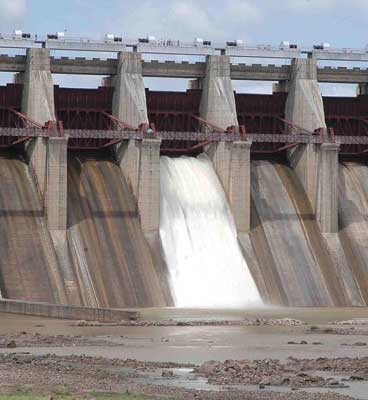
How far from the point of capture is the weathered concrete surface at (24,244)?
69562mm

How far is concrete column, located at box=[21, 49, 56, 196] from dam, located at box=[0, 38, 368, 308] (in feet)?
0.26

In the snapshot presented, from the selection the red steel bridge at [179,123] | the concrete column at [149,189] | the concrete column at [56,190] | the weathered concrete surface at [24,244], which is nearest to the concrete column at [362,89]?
the red steel bridge at [179,123]

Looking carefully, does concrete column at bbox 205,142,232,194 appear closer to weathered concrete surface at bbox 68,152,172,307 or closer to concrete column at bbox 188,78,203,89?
concrete column at bbox 188,78,203,89

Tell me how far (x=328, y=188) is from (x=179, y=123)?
400 inches

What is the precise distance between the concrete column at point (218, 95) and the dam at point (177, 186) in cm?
9

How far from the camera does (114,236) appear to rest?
75062 mm

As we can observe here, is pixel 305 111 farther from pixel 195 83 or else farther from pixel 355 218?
pixel 355 218

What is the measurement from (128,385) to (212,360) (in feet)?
25.3

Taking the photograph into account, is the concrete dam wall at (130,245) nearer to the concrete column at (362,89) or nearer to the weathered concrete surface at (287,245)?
the weathered concrete surface at (287,245)

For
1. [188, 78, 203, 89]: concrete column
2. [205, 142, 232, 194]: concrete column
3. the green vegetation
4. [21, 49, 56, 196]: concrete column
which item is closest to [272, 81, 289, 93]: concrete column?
[188, 78, 203, 89]: concrete column

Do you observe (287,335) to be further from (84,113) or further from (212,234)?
(84,113)

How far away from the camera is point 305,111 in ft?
283

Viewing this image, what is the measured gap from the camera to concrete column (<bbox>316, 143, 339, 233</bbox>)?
274ft

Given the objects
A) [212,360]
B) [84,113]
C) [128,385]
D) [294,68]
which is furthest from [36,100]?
[128,385]
